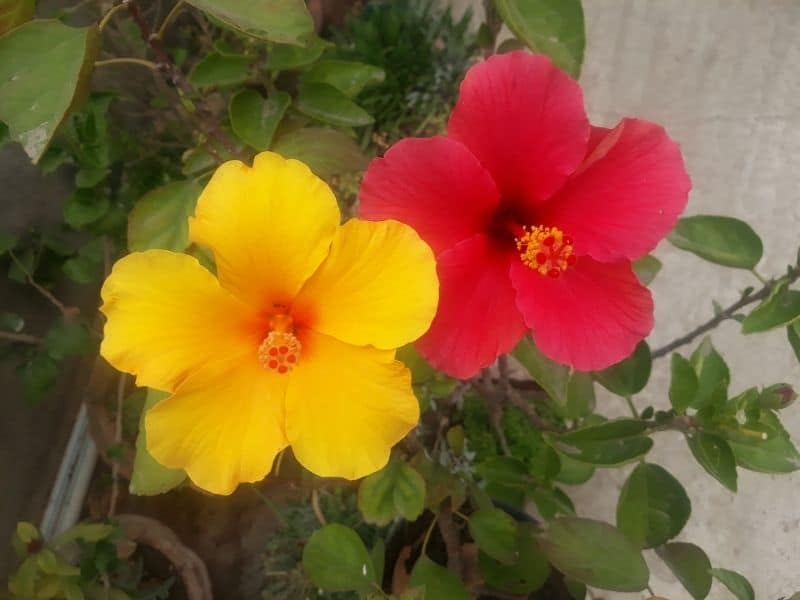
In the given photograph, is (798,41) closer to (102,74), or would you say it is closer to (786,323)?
(786,323)

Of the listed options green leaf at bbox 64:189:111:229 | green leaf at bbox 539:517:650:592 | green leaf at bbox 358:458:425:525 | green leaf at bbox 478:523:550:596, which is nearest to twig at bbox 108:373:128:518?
green leaf at bbox 64:189:111:229

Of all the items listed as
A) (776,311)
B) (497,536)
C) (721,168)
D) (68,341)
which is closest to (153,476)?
(497,536)

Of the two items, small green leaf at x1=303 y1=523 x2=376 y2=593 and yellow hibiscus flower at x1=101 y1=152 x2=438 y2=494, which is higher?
yellow hibiscus flower at x1=101 y1=152 x2=438 y2=494

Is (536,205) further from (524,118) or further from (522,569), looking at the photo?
(522,569)

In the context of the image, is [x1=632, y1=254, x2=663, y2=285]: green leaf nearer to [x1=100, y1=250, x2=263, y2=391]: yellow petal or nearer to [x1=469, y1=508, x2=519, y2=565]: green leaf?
[x1=469, y1=508, x2=519, y2=565]: green leaf

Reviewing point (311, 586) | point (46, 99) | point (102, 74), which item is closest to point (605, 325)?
point (46, 99)

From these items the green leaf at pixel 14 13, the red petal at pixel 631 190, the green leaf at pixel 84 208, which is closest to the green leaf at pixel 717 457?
the red petal at pixel 631 190

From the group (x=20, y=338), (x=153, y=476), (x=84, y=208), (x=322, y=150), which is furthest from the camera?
(x=20, y=338)
